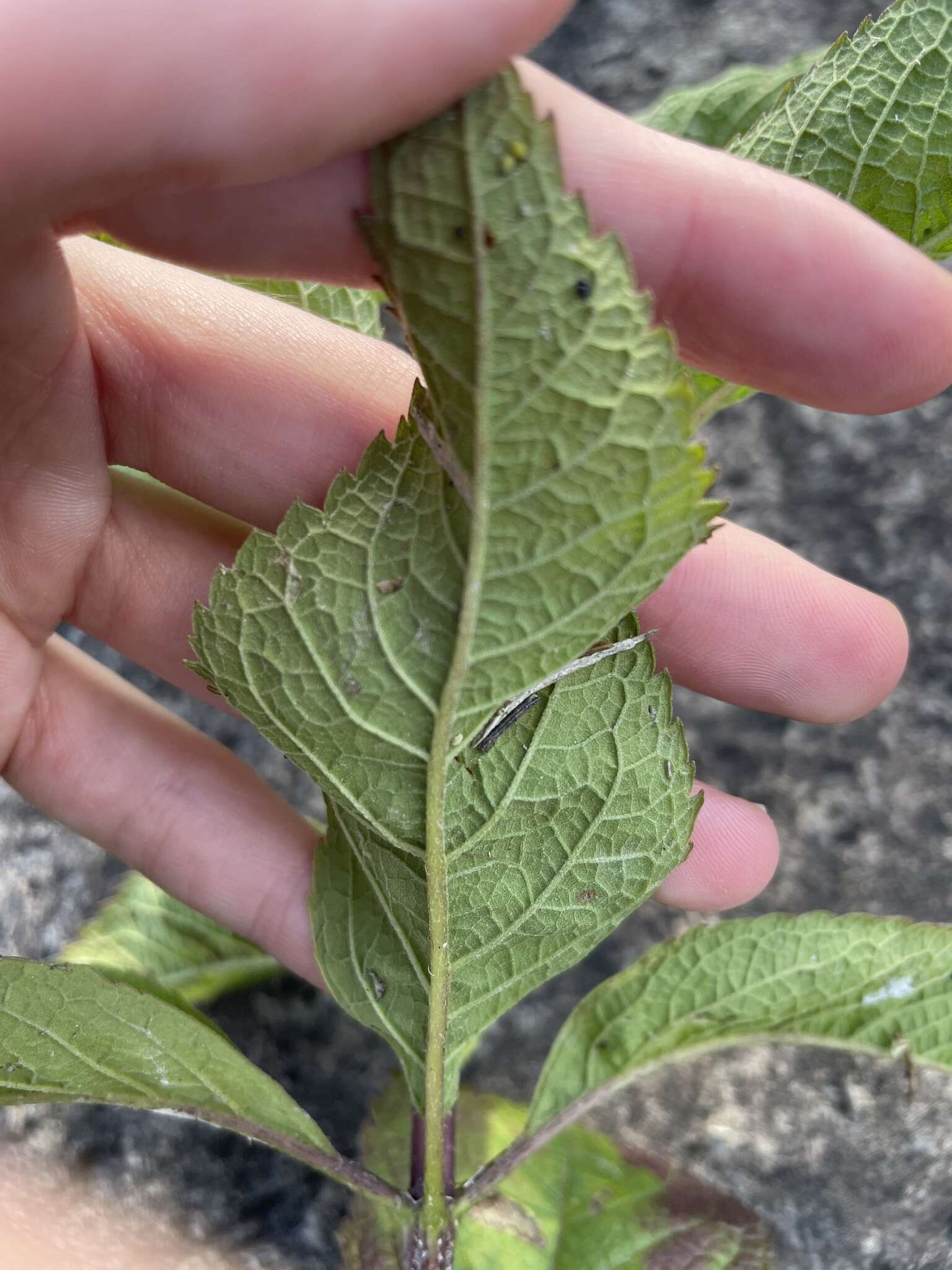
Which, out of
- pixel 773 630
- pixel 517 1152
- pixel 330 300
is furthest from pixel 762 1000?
pixel 330 300

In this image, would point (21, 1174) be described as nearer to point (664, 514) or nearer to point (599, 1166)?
point (599, 1166)

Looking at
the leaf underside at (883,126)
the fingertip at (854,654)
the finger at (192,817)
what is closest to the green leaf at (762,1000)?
the finger at (192,817)

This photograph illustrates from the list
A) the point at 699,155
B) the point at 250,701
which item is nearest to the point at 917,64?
the point at 699,155

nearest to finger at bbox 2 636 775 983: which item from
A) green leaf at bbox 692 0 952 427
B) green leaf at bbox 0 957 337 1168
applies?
green leaf at bbox 0 957 337 1168

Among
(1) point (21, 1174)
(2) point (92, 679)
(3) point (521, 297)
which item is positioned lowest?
(1) point (21, 1174)

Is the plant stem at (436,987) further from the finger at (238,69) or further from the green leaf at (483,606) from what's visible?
the finger at (238,69)

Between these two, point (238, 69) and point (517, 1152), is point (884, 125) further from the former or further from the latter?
point (517, 1152)
